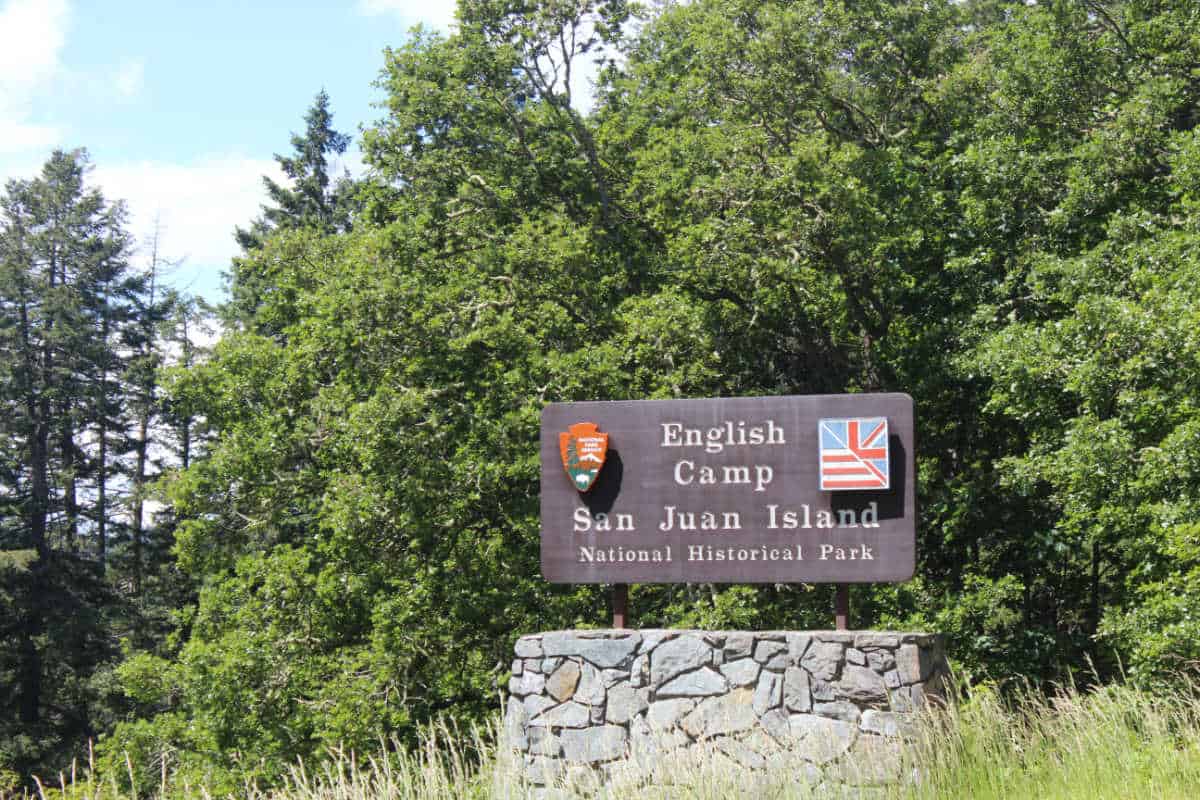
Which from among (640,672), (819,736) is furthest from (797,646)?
(640,672)

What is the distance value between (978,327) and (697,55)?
5709mm

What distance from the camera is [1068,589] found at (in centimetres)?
1848

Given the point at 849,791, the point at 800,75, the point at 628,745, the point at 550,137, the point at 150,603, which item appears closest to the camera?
the point at 849,791

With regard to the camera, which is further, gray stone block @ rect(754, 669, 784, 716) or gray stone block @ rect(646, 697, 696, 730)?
gray stone block @ rect(646, 697, 696, 730)

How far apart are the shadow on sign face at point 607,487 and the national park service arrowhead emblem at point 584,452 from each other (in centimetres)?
7

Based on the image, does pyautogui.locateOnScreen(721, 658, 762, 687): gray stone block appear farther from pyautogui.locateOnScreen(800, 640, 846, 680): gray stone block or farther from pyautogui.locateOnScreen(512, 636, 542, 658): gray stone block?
pyautogui.locateOnScreen(512, 636, 542, 658): gray stone block

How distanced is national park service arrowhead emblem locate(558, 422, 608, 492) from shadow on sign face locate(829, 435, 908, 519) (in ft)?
7.20

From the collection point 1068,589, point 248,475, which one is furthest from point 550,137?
point 1068,589

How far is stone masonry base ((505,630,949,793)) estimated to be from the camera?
9992mm

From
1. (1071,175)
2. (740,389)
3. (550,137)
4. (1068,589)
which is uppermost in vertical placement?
(550,137)

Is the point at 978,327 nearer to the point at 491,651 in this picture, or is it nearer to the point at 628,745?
the point at 491,651

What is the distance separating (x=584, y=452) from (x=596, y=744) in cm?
256

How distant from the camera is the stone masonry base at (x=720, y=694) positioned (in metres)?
9.99

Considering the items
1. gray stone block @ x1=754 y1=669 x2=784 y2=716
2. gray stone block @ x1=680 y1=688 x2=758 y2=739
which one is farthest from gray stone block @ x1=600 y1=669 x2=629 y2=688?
gray stone block @ x1=754 y1=669 x2=784 y2=716
